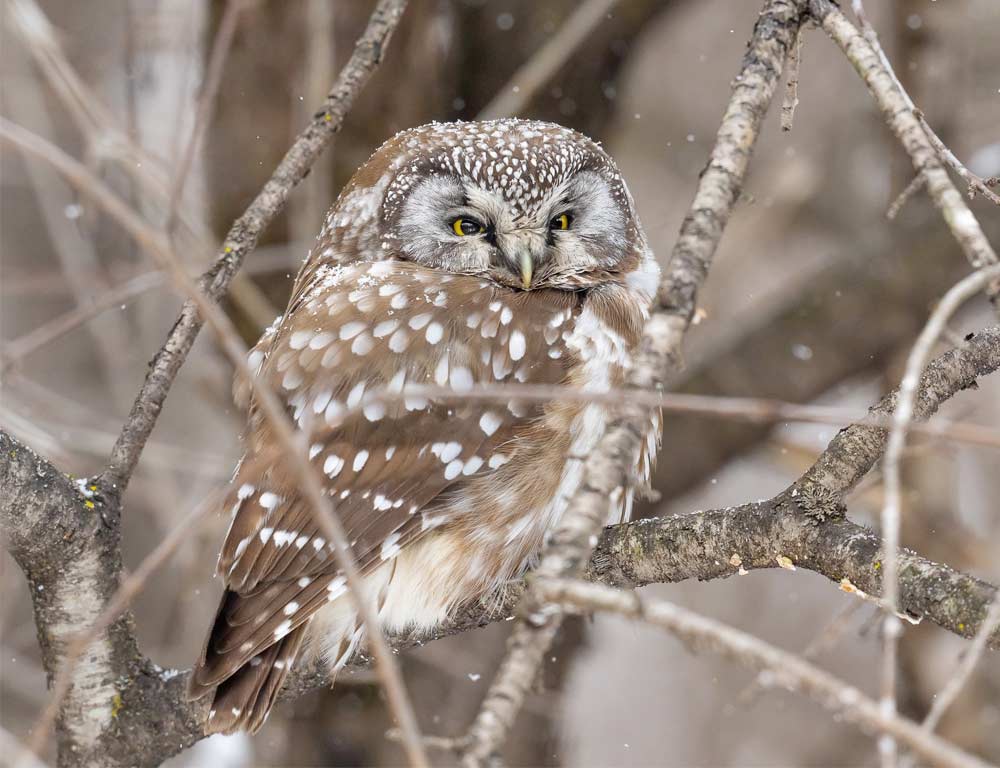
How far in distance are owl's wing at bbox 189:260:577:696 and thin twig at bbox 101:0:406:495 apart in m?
0.29

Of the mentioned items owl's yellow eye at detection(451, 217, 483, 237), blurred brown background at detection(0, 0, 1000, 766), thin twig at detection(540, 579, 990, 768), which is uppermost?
blurred brown background at detection(0, 0, 1000, 766)

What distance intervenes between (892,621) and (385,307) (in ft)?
6.69

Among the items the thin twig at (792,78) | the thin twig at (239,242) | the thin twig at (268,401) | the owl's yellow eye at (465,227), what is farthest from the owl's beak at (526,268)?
the thin twig at (268,401)

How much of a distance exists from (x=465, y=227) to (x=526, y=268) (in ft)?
0.99

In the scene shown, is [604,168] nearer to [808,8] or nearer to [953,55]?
[808,8]

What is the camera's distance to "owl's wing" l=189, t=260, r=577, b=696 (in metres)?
2.80

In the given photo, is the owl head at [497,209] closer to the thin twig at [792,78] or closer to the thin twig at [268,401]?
the thin twig at [792,78]

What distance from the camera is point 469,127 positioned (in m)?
3.57

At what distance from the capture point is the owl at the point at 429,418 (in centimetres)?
282

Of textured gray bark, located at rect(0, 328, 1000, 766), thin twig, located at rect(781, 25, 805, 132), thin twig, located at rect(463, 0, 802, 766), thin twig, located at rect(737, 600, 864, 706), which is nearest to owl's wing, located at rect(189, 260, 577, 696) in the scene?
textured gray bark, located at rect(0, 328, 1000, 766)

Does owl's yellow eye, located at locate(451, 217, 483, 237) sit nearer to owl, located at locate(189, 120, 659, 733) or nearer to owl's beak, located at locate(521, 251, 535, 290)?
owl, located at locate(189, 120, 659, 733)

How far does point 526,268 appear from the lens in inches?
128

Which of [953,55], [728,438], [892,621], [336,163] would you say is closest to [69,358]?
[336,163]

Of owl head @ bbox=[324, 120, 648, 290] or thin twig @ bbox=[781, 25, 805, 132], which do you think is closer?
thin twig @ bbox=[781, 25, 805, 132]
